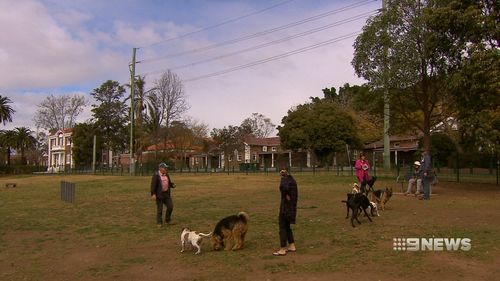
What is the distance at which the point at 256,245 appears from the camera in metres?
9.96

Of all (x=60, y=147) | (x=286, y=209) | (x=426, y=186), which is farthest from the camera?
(x=60, y=147)

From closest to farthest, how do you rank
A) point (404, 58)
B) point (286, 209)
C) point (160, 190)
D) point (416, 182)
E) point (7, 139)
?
point (286, 209) < point (160, 190) < point (416, 182) < point (404, 58) < point (7, 139)

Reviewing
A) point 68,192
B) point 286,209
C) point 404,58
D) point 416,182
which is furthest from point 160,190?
point 404,58

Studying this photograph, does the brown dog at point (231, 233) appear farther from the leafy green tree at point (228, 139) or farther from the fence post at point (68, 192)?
the leafy green tree at point (228, 139)

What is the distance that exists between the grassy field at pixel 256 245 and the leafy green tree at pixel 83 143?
66.3 m

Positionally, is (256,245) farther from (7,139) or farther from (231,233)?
(7,139)

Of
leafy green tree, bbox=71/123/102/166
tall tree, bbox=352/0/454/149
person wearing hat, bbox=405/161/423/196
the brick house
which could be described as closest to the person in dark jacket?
person wearing hat, bbox=405/161/423/196

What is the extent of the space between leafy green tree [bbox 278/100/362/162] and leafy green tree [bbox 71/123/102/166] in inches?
1411

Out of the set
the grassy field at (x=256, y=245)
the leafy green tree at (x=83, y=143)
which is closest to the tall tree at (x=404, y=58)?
the grassy field at (x=256, y=245)

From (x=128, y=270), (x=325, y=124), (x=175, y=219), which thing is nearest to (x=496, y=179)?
(x=175, y=219)

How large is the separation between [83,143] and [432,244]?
78928 millimetres

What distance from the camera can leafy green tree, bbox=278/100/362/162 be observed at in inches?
2251

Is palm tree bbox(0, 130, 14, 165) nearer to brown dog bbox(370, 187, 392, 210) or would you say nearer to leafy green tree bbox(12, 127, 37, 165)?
leafy green tree bbox(12, 127, 37, 165)

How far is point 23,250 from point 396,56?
18602 mm
